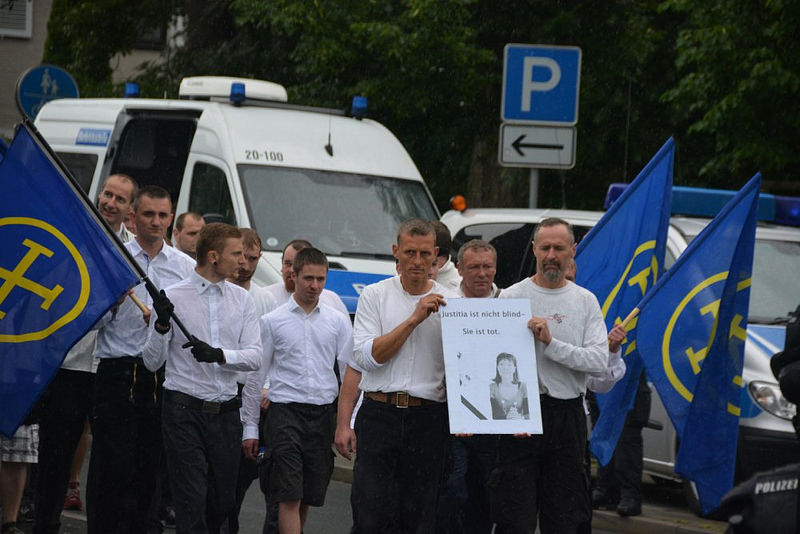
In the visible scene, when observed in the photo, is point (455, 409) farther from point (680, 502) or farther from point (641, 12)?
point (641, 12)

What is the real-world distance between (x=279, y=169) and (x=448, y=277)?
162 inches

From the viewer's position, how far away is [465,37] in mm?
15883

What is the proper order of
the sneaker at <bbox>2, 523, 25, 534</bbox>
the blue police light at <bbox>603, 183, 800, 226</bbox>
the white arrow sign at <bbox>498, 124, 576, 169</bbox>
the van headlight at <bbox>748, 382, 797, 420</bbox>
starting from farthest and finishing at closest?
the white arrow sign at <bbox>498, 124, 576, 169</bbox> < the blue police light at <bbox>603, 183, 800, 226</bbox> < the van headlight at <bbox>748, 382, 797, 420</bbox> < the sneaker at <bbox>2, 523, 25, 534</bbox>

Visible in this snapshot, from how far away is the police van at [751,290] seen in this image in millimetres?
9422

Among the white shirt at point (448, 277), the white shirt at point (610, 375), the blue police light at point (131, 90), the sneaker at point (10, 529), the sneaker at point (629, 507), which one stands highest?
the blue police light at point (131, 90)

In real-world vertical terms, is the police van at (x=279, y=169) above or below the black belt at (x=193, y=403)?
above

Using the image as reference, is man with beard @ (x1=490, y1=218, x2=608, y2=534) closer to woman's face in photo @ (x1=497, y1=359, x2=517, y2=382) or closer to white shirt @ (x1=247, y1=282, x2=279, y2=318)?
woman's face in photo @ (x1=497, y1=359, x2=517, y2=382)

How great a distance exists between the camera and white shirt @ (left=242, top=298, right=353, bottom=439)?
788 cm

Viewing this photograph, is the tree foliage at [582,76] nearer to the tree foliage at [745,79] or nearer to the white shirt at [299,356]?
the tree foliage at [745,79]

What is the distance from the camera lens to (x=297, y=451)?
25.7 feet

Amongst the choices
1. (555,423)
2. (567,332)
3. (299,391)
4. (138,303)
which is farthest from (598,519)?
(138,303)

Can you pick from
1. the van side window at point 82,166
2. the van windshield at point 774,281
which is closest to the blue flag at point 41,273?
the van windshield at point 774,281

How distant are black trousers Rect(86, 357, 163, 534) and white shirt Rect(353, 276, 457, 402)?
1.27 metres

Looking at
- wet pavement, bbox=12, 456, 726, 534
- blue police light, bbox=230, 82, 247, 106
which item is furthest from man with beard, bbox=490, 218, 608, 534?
blue police light, bbox=230, 82, 247, 106
